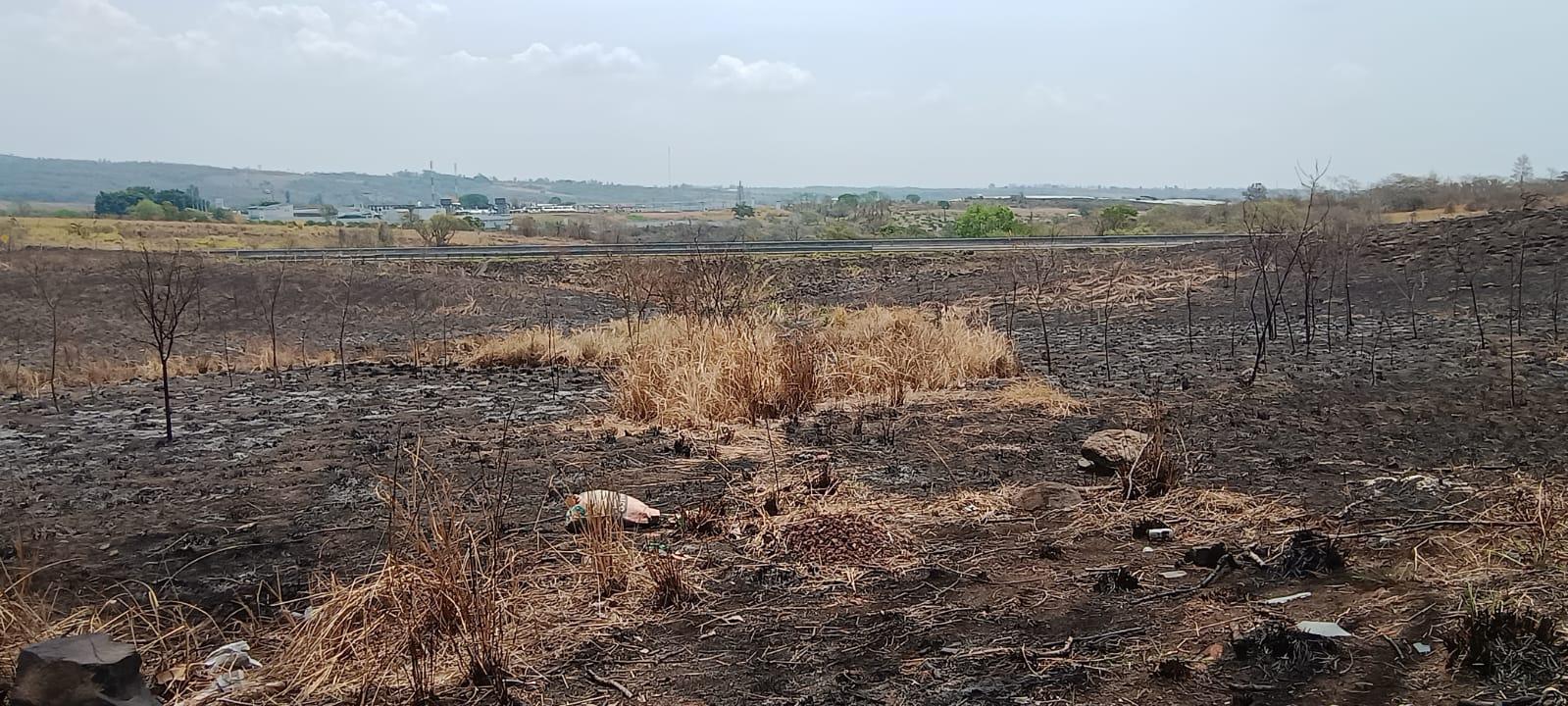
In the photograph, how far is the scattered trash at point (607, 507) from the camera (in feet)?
16.1

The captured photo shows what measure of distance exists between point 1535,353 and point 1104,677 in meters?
8.37

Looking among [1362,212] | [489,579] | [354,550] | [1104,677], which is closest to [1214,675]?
[1104,677]

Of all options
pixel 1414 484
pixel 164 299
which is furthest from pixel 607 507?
pixel 164 299

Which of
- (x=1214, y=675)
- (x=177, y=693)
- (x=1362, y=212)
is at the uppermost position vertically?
(x=1362, y=212)

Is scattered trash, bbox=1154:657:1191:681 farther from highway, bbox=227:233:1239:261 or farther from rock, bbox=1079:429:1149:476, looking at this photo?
highway, bbox=227:233:1239:261

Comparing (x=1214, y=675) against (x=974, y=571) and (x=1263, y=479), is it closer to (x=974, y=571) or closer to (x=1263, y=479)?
(x=974, y=571)

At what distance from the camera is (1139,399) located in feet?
28.5

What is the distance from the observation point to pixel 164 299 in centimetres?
1100

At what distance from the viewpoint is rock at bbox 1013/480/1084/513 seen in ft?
18.2

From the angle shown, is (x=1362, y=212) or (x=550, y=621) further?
(x=1362, y=212)

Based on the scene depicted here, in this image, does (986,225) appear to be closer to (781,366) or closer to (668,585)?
(781,366)

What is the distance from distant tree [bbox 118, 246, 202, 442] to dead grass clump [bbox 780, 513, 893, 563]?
16.9 ft

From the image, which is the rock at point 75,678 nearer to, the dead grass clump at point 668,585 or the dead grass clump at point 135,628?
the dead grass clump at point 135,628

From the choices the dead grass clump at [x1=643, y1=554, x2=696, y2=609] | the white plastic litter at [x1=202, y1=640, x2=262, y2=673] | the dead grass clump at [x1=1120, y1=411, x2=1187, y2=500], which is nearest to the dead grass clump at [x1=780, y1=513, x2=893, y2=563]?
the dead grass clump at [x1=643, y1=554, x2=696, y2=609]
